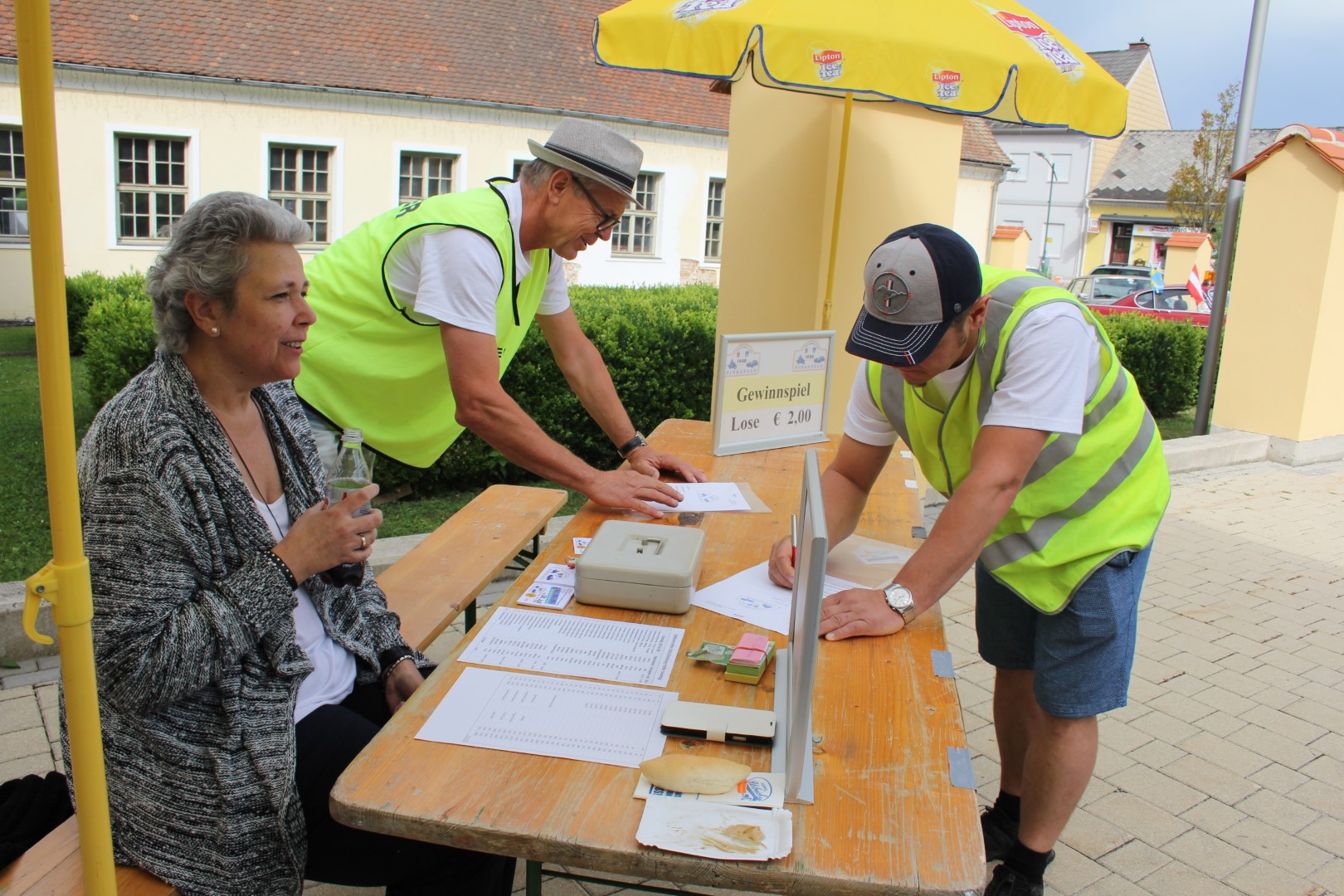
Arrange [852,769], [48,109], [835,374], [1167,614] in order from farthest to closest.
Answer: [835,374], [1167,614], [852,769], [48,109]

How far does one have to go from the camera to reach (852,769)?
4.95 feet

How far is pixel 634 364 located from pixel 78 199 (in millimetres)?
14126

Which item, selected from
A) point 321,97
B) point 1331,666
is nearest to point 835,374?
point 1331,666

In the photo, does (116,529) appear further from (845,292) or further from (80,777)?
(845,292)

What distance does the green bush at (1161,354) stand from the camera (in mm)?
9453

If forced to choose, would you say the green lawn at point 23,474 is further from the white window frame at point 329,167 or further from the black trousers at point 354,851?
the white window frame at point 329,167

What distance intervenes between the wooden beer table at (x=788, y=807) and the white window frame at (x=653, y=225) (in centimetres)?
2021

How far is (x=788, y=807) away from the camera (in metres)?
1.40

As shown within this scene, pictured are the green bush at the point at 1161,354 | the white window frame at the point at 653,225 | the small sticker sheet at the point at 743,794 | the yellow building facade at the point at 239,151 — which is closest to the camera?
the small sticker sheet at the point at 743,794

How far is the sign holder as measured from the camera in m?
3.34

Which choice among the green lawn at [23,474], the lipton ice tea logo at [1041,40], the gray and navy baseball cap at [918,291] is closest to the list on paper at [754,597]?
the gray and navy baseball cap at [918,291]

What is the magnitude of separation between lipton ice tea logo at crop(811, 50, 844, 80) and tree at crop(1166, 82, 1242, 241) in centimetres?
3449

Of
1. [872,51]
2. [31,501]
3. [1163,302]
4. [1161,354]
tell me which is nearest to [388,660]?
[872,51]

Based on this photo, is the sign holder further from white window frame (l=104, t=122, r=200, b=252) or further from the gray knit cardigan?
white window frame (l=104, t=122, r=200, b=252)
